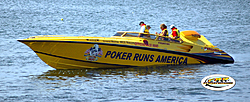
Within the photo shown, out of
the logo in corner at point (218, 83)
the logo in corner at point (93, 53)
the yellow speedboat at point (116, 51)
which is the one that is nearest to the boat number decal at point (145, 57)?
the yellow speedboat at point (116, 51)

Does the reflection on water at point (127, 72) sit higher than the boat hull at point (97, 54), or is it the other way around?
the boat hull at point (97, 54)

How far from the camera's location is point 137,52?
17547mm

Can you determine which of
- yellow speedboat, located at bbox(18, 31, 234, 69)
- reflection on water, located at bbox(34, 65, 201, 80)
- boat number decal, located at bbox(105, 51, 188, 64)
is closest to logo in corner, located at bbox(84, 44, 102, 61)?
yellow speedboat, located at bbox(18, 31, 234, 69)

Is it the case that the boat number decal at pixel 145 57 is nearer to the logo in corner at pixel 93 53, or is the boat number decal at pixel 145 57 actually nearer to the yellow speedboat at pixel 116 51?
the yellow speedboat at pixel 116 51

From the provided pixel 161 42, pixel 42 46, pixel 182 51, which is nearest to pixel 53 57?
pixel 42 46

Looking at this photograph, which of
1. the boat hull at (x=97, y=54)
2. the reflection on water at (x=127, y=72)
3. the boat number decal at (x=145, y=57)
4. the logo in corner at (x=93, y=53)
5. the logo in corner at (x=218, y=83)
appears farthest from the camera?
the boat number decal at (x=145, y=57)

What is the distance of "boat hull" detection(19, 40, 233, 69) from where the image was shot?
54.6 ft

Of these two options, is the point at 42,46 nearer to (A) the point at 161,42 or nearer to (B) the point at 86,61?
(B) the point at 86,61

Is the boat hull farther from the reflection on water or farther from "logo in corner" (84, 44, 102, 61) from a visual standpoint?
the reflection on water

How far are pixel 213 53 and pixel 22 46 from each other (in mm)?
12851

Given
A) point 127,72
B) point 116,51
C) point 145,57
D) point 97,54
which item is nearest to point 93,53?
point 97,54

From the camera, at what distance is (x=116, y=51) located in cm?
1714

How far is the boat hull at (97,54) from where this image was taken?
656 inches

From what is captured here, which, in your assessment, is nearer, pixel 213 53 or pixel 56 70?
pixel 56 70
